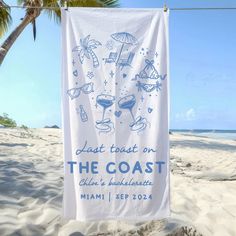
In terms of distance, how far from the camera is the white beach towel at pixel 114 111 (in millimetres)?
3225

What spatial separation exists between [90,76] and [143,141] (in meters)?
0.72

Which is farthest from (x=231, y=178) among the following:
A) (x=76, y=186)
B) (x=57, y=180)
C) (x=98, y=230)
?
(x=76, y=186)

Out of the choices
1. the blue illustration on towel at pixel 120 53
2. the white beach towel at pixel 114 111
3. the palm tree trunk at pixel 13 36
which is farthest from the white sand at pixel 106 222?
the palm tree trunk at pixel 13 36

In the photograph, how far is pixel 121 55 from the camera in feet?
10.6

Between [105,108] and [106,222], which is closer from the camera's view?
[105,108]

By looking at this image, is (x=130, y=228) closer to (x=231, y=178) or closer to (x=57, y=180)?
(x=57, y=180)

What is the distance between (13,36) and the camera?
8.38 m

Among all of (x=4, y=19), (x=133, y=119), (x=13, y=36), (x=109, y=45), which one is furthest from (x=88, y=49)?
(x=4, y=19)

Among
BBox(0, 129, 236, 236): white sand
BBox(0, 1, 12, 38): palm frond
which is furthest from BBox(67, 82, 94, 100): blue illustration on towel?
BBox(0, 1, 12, 38): palm frond

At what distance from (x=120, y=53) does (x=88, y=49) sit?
28 centimetres

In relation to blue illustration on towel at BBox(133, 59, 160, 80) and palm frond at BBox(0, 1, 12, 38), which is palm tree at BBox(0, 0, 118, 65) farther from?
blue illustration on towel at BBox(133, 59, 160, 80)

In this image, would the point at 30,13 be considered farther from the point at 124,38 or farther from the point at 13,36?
the point at 124,38

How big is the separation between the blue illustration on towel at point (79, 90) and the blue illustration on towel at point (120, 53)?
27 cm

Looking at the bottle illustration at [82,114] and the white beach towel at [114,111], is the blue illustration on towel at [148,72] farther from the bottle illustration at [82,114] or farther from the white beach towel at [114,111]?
the bottle illustration at [82,114]
